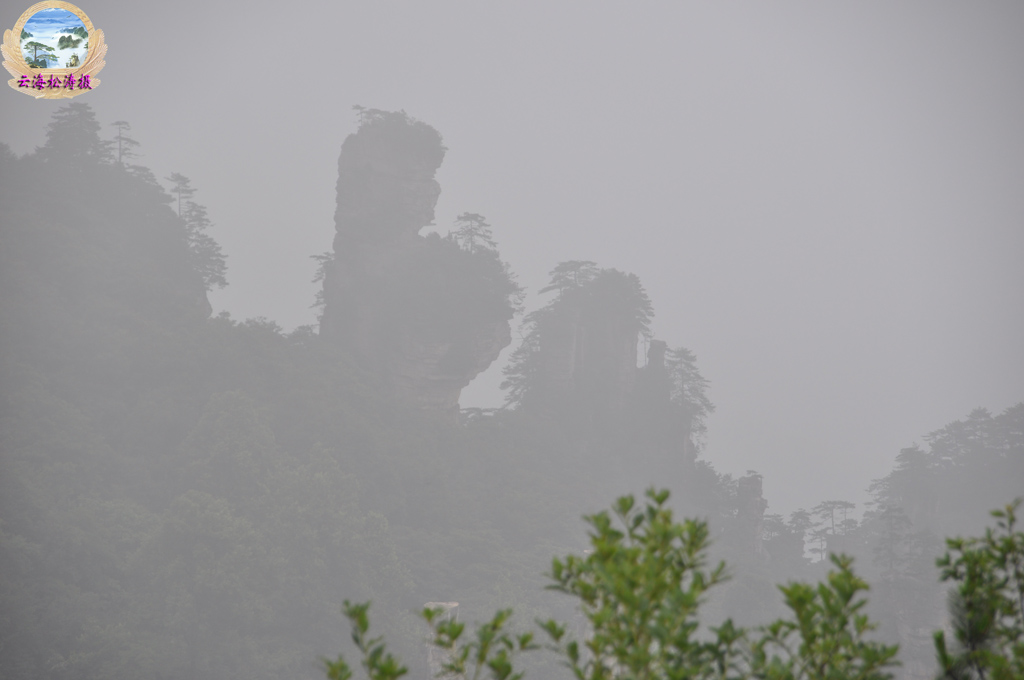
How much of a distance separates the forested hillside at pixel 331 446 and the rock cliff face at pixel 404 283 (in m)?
0.13

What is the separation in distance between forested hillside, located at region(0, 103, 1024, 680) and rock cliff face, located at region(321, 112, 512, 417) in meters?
0.13

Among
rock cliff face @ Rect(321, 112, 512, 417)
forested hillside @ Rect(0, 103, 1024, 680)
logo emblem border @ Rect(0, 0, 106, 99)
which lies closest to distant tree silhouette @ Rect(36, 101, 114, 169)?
forested hillside @ Rect(0, 103, 1024, 680)

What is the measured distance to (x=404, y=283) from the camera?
40969mm

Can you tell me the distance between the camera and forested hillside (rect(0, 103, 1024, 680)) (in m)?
22.6

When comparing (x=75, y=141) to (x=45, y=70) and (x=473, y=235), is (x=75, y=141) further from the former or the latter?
(x=473, y=235)

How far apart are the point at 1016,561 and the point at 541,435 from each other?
125 feet

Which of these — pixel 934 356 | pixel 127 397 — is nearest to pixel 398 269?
pixel 127 397

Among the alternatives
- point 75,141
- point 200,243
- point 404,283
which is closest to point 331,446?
point 404,283

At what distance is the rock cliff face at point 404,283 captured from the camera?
40.1 metres

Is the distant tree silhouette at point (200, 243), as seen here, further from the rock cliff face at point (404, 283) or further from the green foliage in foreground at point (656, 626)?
the green foliage in foreground at point (656, 626)

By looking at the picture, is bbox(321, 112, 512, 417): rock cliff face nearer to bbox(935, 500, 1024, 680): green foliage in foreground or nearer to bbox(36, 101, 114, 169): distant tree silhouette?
bbox(36, 101, 114, 169): distant tree silhouette

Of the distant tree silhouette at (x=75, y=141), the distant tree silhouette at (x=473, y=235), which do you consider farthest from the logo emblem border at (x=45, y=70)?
the distant tree silhouette at (x=473, y=235)

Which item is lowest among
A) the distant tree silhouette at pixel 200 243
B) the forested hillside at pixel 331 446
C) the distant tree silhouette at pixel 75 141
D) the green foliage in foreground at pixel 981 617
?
the green foliage in foreground at pixel 981 617

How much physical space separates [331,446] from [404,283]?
1157 cm
